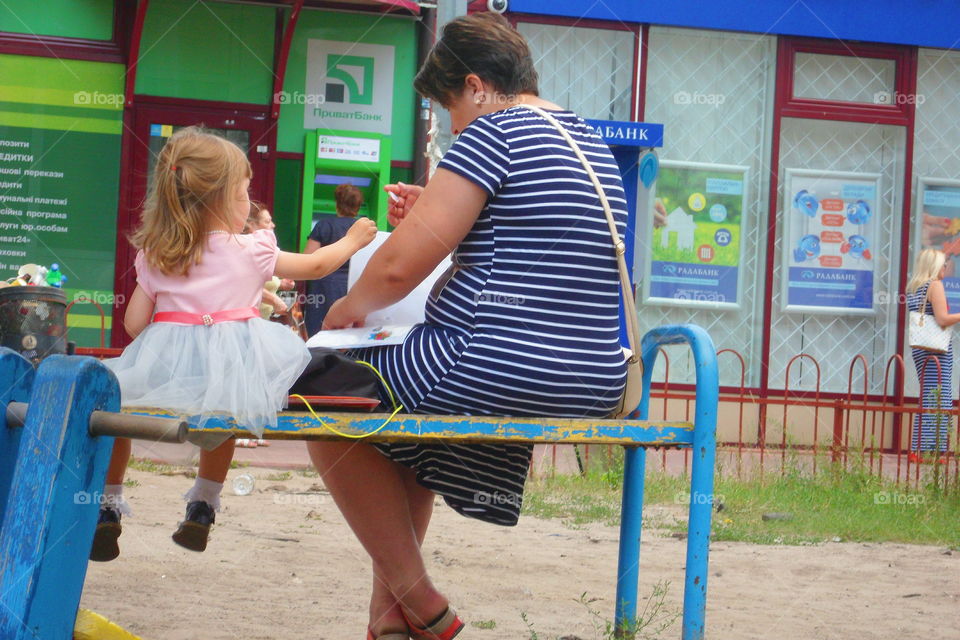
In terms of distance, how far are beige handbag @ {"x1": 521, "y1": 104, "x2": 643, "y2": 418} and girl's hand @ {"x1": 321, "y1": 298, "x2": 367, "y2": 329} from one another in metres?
0.64

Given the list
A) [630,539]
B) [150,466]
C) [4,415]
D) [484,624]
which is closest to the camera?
[4,415]

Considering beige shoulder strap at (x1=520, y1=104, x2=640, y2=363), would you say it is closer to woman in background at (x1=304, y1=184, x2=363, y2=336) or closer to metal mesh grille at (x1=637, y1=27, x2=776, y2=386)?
woman in background at (x1=304, y1=184, x2=363, y2=336)

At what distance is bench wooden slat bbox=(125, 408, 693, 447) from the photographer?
2.65 meters

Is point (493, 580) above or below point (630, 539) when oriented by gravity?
below

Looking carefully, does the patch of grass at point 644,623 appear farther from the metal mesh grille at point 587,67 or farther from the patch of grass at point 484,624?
the metal mesh grille at point 587,67

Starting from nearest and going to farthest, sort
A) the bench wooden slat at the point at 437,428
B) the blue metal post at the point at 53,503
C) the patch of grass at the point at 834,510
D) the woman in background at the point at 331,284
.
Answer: the blue metal post at the point at 53,503 → the bench wooden slat at the point at 437,428 → the patch of grass at the point at 834,510 → the woman in background at the point at 331,284

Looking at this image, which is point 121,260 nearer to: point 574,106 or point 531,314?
point 574,106

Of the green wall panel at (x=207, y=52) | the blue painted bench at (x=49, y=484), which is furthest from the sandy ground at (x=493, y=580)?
the green wall panel at (x=207, y=52)

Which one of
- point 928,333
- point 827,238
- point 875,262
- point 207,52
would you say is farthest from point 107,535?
point 875,262

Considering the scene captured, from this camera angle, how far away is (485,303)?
9.32 feet

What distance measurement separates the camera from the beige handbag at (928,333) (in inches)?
382

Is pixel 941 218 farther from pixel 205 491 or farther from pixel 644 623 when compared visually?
pixel 205 491

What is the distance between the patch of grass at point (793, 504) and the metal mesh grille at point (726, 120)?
295 centimetres

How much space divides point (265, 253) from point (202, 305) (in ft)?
0.79
